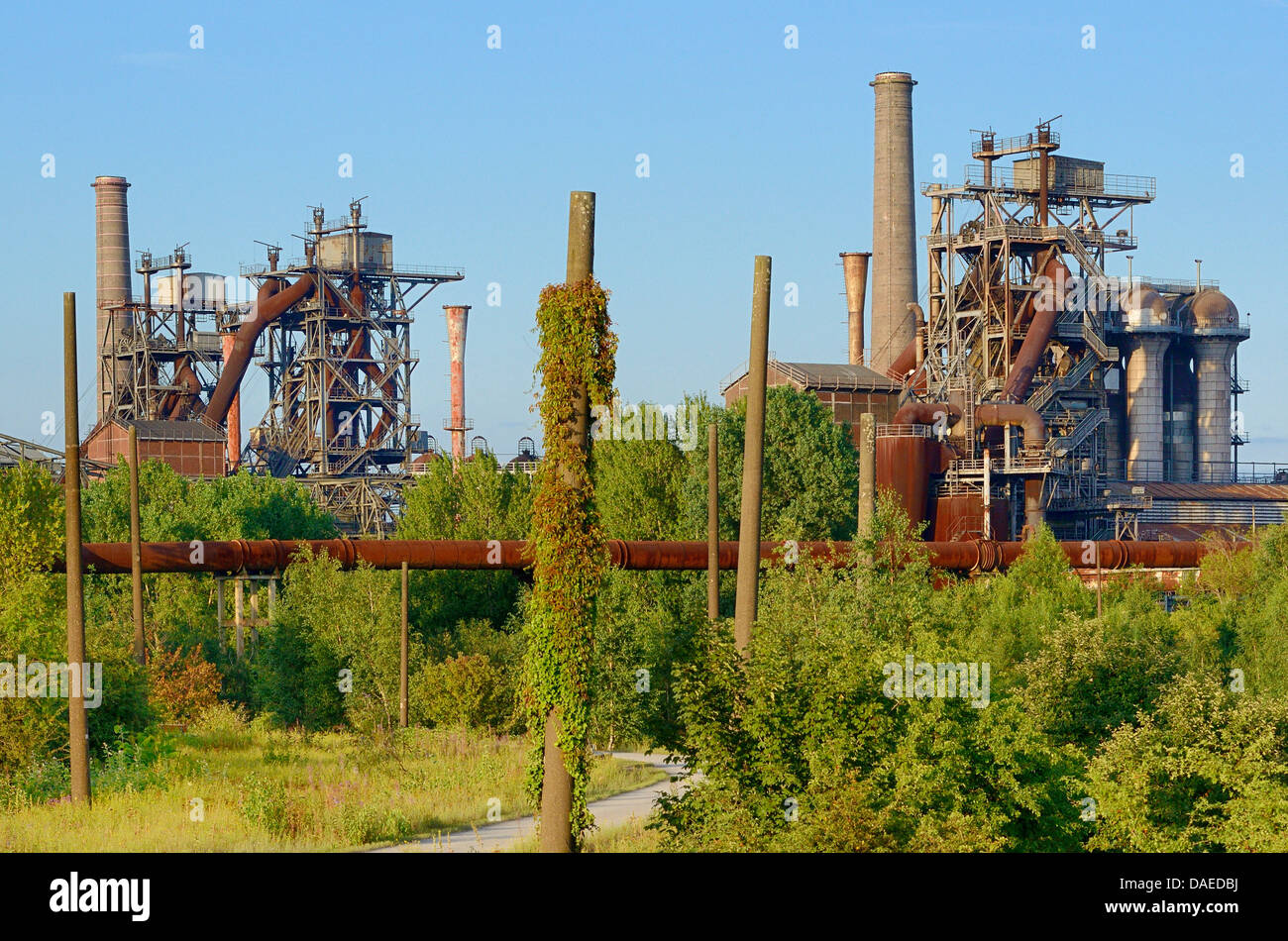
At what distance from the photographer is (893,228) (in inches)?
2704

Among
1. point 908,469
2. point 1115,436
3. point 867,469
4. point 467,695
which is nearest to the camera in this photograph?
point 467,695

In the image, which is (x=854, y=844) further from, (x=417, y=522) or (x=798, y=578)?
(x=417, y=522)

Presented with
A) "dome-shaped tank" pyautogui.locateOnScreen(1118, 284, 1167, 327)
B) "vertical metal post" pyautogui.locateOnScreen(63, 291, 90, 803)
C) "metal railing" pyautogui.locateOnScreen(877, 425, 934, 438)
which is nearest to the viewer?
"vertical metal post" pyautogui.locateOnScreen(63, 291, 90, 803)

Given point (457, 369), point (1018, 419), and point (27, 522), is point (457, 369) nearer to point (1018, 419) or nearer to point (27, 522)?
point (1018, 419)

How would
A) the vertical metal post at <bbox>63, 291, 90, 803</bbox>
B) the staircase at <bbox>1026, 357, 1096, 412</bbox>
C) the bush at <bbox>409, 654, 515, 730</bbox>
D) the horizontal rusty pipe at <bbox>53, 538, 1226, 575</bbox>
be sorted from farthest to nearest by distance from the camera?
1. the staircase at <bbox>1026, 357, 1096, 412</bbox>
2. the horizontal rusty pipe at <bbox>53, 538, 1226, 575</bbox>
3. the bush at <bbox>409, 654, 515, 730</bbox>
4. the vertical metal post at <bbox>63, 291, 90, 803</bbox>

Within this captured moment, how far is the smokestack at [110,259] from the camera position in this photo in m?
86.6

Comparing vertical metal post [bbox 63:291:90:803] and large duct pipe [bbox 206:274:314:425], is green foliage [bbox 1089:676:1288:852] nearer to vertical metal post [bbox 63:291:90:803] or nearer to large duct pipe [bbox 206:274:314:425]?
vertical metal post [bbox 63:291:90:803]

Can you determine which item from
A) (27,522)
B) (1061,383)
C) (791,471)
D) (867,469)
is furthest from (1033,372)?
(27,522)

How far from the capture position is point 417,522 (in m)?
57.1

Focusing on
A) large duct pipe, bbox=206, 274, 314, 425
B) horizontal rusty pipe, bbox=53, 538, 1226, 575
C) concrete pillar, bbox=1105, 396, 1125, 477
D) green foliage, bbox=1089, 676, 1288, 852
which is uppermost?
large duct pipe, bbox=206, 274, 314, 425

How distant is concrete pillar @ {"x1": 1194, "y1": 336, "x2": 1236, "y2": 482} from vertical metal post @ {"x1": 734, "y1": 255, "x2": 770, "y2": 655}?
173 feet

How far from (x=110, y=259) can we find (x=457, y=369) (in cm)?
2264

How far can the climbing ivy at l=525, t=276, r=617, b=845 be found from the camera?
16.9 meters

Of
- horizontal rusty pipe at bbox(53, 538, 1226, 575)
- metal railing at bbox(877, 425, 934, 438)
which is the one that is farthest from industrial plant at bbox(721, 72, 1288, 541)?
horizontal rusty pipe at bbox(53, 538, 1226, 575)
